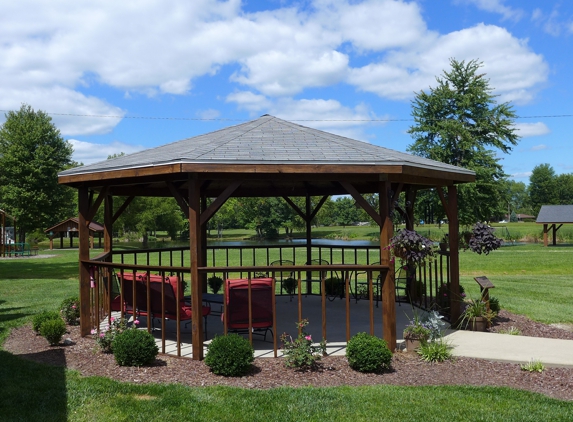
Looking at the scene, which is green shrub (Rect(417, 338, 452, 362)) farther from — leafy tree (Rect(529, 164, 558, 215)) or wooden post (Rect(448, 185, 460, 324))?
leafy tree (Rect(529, 164, 558, 215))

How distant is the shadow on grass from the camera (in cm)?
439

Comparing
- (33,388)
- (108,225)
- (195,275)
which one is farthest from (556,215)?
(33,388)

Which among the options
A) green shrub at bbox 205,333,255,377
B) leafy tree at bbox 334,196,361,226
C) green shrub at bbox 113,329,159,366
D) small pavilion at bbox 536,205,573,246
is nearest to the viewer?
green shrub at bbox 205,333,255,377

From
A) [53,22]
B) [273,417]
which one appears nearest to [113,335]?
[273,417]

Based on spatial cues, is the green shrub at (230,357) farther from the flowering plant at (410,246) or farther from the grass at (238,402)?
the flowering plant at (410,246)

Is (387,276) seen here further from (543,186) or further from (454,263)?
(543,186)

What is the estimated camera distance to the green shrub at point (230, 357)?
5.43 meters

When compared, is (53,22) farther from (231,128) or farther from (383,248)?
(383,248)

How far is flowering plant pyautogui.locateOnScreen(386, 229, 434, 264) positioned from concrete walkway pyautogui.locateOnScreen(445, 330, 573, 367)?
135cm

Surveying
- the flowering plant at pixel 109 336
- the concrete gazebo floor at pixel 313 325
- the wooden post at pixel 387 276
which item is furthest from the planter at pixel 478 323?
the flowering plant at pixel 109 336

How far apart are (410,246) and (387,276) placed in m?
0.50

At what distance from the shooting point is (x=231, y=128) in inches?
330

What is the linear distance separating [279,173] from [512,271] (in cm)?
1738

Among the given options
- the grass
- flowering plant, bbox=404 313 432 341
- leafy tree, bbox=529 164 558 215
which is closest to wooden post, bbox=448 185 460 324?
flowering plant, bbox=404 313 432 341
